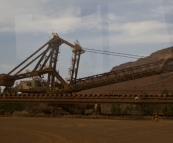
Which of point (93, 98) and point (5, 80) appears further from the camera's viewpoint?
point (5, 80)

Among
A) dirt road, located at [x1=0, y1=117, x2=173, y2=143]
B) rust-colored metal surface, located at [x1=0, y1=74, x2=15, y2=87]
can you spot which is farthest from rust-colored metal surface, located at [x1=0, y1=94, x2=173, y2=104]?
dirt road, located at [x1=0, y1=117, x2=173, y2=143]

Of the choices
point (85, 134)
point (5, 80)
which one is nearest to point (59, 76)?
point (5, 80)

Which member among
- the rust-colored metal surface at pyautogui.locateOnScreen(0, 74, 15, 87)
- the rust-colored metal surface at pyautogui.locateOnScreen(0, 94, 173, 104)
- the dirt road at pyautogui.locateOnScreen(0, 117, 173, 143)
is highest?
the rust-colored metal surface at pyautogui.locateOnScreen(0, 74, 15, 87)

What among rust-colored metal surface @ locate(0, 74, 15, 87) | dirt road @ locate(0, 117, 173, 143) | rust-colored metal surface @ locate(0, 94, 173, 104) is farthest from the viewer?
rust-colored metal surface @ locate(0, 74, 15, 87)

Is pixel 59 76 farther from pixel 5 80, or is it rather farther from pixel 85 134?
pixel 85 134

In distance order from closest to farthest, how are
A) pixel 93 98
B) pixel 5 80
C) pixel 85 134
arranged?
pixel 85 134
pixel 93 98
pixel 5 80

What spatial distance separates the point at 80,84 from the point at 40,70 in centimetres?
525

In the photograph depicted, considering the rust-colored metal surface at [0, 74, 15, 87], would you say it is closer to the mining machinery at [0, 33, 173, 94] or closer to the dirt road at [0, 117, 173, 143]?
the mining machinery at [0, 33, 173, 94]

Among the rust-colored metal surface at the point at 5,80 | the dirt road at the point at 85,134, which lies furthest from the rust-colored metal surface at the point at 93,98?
the dirt road at the point at 85,134

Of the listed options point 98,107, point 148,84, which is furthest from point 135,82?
point 98,107

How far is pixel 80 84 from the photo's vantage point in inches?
1328

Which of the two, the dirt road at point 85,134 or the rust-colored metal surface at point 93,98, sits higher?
the rust-colored metal surface at point 93,98

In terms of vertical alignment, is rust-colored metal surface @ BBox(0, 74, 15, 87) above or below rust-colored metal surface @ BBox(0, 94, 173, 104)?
above

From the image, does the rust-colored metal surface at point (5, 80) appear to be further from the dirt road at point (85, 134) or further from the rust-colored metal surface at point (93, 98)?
the dirt road at point (85, 134)
